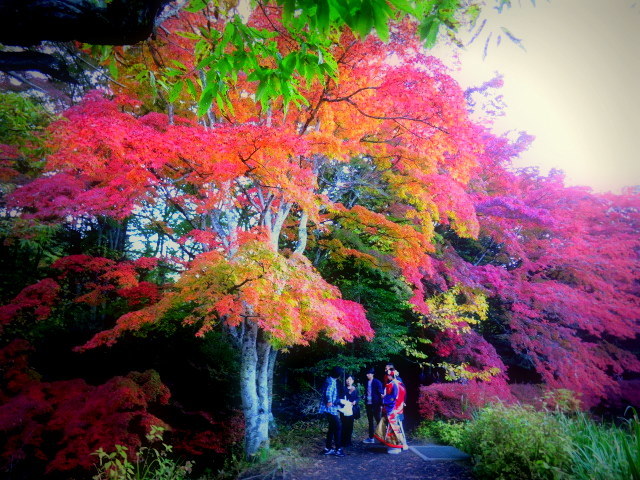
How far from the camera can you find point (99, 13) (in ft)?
5.03

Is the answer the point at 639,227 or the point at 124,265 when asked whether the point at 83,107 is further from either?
the point at 639,227

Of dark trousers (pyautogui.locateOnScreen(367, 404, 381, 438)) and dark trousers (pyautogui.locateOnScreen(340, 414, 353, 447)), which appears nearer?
dark trousers (pyautogui.locateOnScreen(340, 414, 353, 447))

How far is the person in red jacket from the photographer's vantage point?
6.86 meters

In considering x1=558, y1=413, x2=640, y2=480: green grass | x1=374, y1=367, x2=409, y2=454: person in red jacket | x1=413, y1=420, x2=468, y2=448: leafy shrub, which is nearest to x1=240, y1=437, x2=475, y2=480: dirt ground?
x1=374, y1=367, x2=409, y2=454: person in red jacket

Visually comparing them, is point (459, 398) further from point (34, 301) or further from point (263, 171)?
Result: point (34, 301)

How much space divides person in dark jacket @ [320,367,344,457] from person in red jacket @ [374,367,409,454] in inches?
35.6

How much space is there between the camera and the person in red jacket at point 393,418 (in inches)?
270

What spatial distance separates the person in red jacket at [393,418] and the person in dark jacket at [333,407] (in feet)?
2.96

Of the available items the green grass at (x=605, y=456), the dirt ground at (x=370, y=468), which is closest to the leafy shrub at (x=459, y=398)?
the dirt ground at (x=370, y=468)

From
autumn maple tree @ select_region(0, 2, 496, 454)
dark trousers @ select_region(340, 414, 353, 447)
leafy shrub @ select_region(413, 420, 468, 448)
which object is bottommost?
leafy shrub @ select_region(413, 420, 468, 448)

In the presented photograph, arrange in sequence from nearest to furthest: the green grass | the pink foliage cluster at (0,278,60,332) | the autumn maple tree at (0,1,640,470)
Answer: the green grass, the autumn maple tree at (0,1,640,470), the pink foliage cluster at (0,278,60,332)

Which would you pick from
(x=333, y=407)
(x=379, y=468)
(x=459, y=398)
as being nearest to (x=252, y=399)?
(x=333, y=407)

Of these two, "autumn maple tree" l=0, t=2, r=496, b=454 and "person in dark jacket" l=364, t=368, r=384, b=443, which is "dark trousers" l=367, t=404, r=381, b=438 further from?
"autumn maple tree" l=0, t=2, r=496, b=454

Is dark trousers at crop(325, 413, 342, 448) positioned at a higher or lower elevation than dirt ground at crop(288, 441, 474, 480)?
higher
